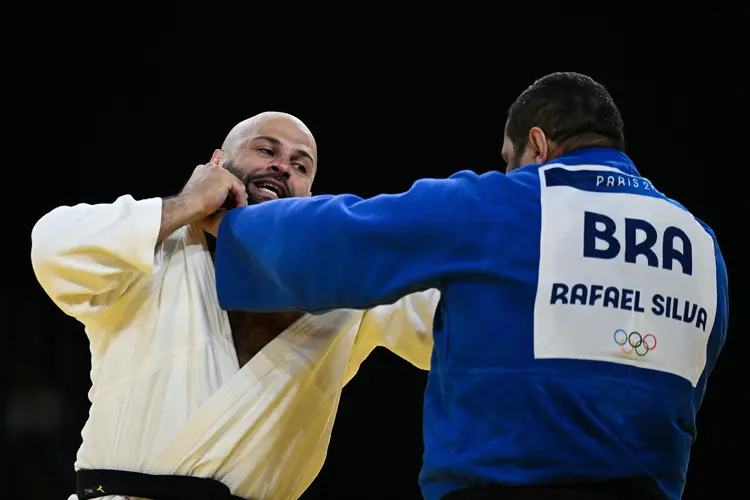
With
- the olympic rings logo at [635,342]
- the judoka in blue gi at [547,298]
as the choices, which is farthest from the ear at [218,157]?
the olympic rings logo at [635,342]

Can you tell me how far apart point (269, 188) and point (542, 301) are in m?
0.95

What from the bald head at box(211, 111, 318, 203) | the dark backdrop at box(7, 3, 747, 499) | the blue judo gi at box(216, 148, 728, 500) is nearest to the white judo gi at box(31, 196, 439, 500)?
the bald head at box(211, 111, 318, 203)

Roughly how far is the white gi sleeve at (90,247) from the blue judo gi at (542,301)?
12.7 inches

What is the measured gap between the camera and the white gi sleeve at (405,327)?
93.5 inches

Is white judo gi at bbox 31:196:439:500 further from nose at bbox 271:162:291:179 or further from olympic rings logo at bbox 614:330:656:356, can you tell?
olympic rings logo at bbox 614:330:656:356

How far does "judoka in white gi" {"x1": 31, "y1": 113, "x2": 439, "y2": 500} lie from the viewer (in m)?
2.04

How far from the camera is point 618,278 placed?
5.77 ft

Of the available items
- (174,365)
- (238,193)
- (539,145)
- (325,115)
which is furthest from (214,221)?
(325,115)

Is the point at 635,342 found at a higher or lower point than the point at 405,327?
higher

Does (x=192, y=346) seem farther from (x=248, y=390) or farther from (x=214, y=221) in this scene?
(x=214, y=221)

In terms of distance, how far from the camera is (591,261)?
69.1 inches

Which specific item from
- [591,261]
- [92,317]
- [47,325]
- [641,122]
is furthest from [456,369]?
[47,325]

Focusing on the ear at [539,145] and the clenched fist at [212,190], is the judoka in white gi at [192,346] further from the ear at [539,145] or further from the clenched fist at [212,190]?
the ear at [539,145]

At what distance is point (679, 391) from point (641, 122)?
3.55 meters
